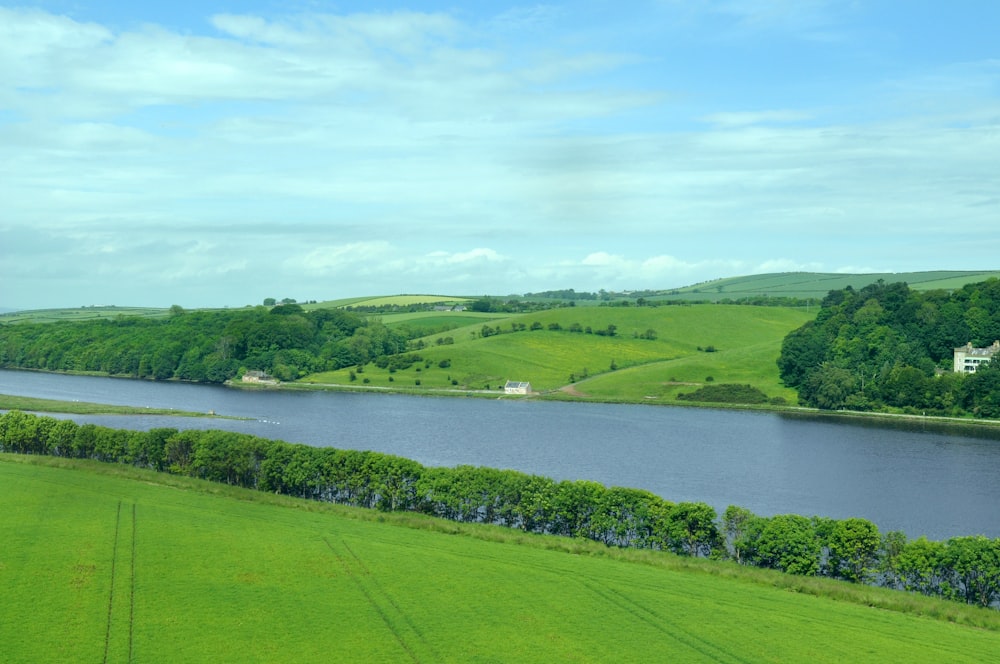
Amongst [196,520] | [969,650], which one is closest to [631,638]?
[969,650]

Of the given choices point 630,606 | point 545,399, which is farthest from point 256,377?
point 630,606

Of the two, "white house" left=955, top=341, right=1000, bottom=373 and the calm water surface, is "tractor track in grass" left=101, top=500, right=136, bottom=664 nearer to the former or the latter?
the calm water surface

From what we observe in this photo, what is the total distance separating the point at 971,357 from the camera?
5463 inches

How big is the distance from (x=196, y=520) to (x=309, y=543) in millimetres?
8523

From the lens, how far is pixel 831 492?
262 feet

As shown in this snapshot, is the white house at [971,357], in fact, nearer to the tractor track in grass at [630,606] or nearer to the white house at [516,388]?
the white house at [516,388]

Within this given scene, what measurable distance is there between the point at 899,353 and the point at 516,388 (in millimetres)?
59590

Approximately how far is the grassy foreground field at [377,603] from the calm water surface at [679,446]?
2482cm

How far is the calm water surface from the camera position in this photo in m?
75.8

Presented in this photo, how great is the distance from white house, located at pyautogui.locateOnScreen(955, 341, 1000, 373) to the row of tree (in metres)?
91.0

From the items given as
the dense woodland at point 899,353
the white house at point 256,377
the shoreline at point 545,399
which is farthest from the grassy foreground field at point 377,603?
the white house at point 256,377

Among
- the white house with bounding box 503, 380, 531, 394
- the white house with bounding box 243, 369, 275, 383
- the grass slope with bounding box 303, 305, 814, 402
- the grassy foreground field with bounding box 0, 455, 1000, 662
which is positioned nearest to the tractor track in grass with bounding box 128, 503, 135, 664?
the grassy foreground field with bounding box 0, 455, 1000, 662

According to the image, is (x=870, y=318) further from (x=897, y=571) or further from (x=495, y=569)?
(x=495, y=569)

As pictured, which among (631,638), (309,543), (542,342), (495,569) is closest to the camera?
(631,638)
